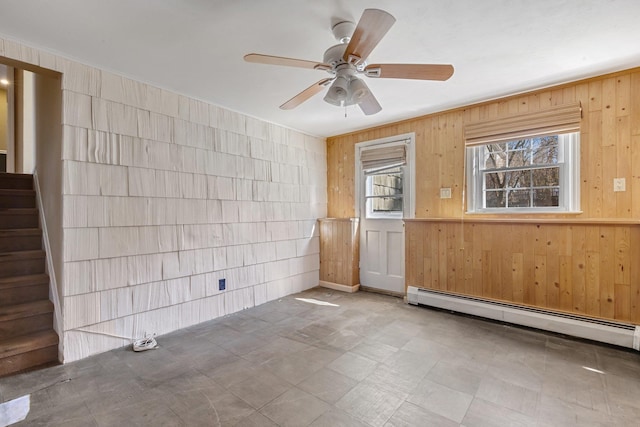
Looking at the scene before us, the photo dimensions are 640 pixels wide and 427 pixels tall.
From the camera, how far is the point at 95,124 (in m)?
2.50

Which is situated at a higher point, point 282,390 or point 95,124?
point 95,124

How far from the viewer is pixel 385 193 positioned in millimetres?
4336

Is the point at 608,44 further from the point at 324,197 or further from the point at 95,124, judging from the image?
the point at 95,124

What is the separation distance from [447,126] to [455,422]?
3113 mm

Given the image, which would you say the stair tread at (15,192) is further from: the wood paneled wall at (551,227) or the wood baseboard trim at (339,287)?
the wood paneled wall at (551,227)

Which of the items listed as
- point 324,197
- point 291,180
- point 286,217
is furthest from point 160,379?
point 324,197

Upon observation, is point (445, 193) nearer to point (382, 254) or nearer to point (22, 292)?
point (382, 254)

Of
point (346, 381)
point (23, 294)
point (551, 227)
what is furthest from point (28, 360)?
point (551, 227)

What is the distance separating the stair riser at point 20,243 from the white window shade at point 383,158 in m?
3.93

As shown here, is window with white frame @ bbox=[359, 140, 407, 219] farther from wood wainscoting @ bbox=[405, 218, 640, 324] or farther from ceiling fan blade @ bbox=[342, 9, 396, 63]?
ceiling fan blade @ bbox=[342, 9, 396, 63]

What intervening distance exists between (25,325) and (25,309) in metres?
0.13

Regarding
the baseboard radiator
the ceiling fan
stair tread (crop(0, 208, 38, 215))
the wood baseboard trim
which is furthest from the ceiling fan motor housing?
stair tread (crop(0, 208, 38, 215))

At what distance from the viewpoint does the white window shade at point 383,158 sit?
13.2ft

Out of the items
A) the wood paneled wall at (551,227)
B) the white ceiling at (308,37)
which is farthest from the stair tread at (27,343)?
the wood paneled wall at (551,227)
